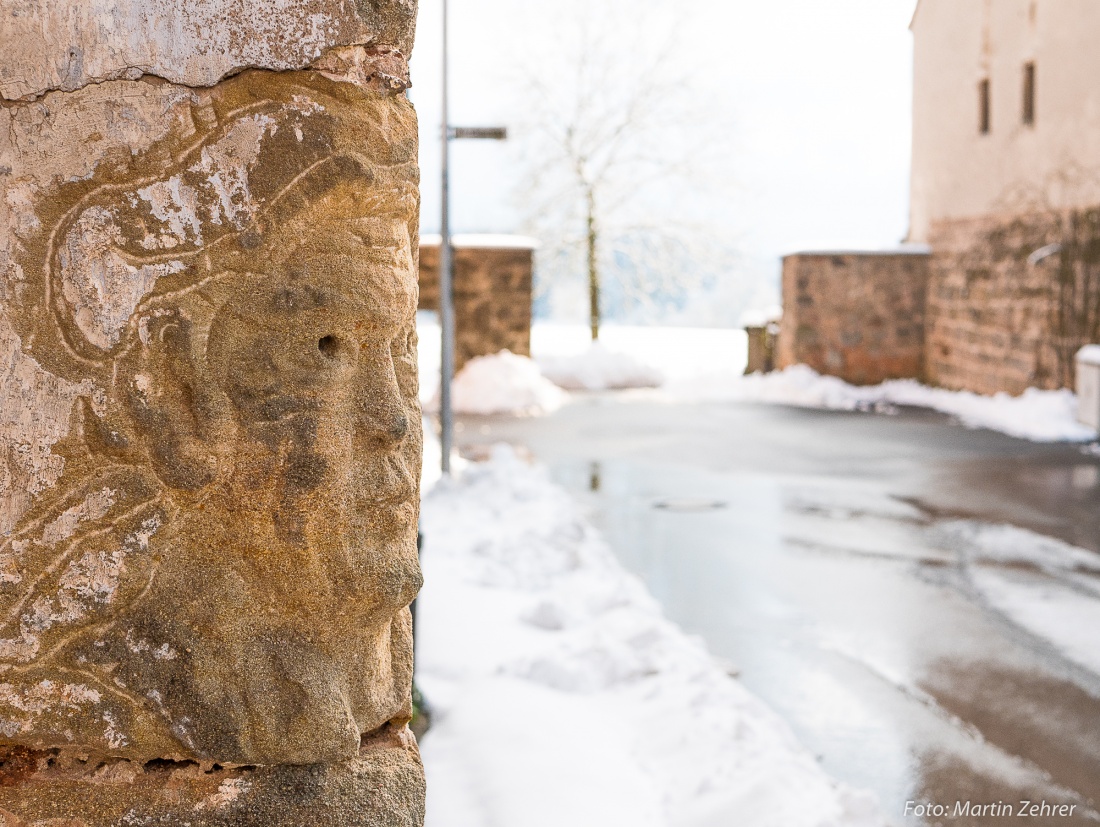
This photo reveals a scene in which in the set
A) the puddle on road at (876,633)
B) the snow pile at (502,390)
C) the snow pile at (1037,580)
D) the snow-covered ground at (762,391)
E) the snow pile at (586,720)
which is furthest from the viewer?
the snow pile at (502,390)

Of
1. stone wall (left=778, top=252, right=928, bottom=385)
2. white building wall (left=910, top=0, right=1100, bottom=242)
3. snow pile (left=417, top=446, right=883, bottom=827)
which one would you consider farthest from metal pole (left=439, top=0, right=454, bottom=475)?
stone wall (left=778, top=252, right=928, bottom=385)

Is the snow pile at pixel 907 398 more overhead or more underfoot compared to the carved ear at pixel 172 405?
more underfoot

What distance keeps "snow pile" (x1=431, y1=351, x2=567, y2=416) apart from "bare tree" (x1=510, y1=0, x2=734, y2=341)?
745cm

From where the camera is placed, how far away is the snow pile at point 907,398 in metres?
10.1

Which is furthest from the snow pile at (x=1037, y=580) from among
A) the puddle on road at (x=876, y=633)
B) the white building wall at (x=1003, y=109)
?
the white building wall at (x=1003, y=109)

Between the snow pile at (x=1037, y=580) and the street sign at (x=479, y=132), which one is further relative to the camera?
the street sign at (x=479, y=132)

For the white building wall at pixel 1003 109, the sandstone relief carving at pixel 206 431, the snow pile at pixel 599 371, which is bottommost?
the snow pile at pixel 599 371

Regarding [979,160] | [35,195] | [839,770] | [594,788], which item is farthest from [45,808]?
[979,160]

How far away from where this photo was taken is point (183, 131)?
1321 millimetres

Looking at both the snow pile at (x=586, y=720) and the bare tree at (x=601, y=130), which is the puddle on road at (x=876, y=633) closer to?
the snow pile at (x=586, y=720)

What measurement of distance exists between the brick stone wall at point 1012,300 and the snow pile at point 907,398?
0.94 ft

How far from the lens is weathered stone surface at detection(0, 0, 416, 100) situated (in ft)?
4.30

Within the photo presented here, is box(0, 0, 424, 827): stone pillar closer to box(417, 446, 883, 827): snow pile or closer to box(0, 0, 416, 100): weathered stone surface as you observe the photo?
box(0, 0, 416, 100): weathered stone surface

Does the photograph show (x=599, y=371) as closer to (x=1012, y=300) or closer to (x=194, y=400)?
(x=1012, y=300)
